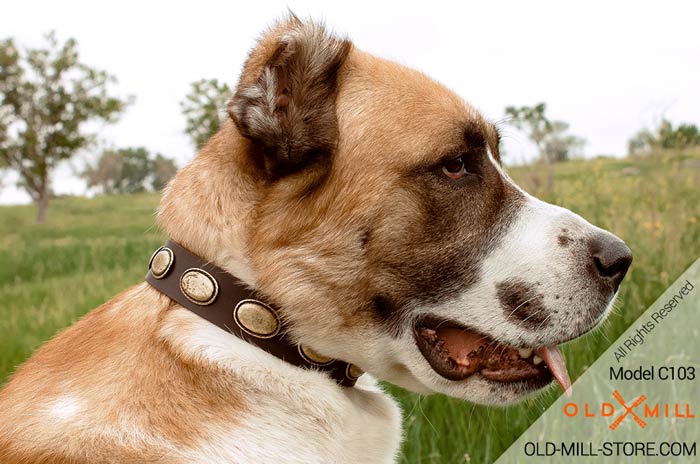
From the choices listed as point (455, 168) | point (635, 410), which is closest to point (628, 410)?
point (635, 410)

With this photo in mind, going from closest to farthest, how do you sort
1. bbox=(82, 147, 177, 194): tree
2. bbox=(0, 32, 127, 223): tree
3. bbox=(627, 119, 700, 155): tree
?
1. bbox=(627, 119, 700, 155): tree
2. bbox=(0, 32, 127, 223): tree
3. bbox=(82, 147, 177, 194): tree

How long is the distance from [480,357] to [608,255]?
56 centimetres

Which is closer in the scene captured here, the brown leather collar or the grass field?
the brown leather collar

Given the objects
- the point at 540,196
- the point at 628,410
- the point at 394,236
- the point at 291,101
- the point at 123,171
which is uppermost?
the point at 291,101

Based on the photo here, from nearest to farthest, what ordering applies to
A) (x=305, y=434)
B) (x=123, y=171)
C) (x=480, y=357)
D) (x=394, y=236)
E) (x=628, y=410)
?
1. (x=305, y=434)
2. (x=394, y=236)
3. (x=480, y=357)
4. (x=628, y=410)
5. (x=123, y=171)

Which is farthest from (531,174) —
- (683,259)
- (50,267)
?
(50,267)

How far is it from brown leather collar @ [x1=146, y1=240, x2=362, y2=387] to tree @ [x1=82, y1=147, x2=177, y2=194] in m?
43.7

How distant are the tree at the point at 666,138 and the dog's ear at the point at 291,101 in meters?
4.19

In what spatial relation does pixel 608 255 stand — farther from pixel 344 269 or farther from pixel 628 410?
pixel 628 410

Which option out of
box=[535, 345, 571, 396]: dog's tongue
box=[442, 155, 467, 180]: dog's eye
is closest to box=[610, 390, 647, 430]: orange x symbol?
box=[535, 345, 571, 396]: dog's tongue

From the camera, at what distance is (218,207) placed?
7.64 feet

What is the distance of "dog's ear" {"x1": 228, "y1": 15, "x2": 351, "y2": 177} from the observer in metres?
2.33

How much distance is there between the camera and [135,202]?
3041cm

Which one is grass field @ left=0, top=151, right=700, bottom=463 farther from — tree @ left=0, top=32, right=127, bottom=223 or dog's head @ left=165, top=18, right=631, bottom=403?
tree @ left=0, top=32, right=127, bottom=223
